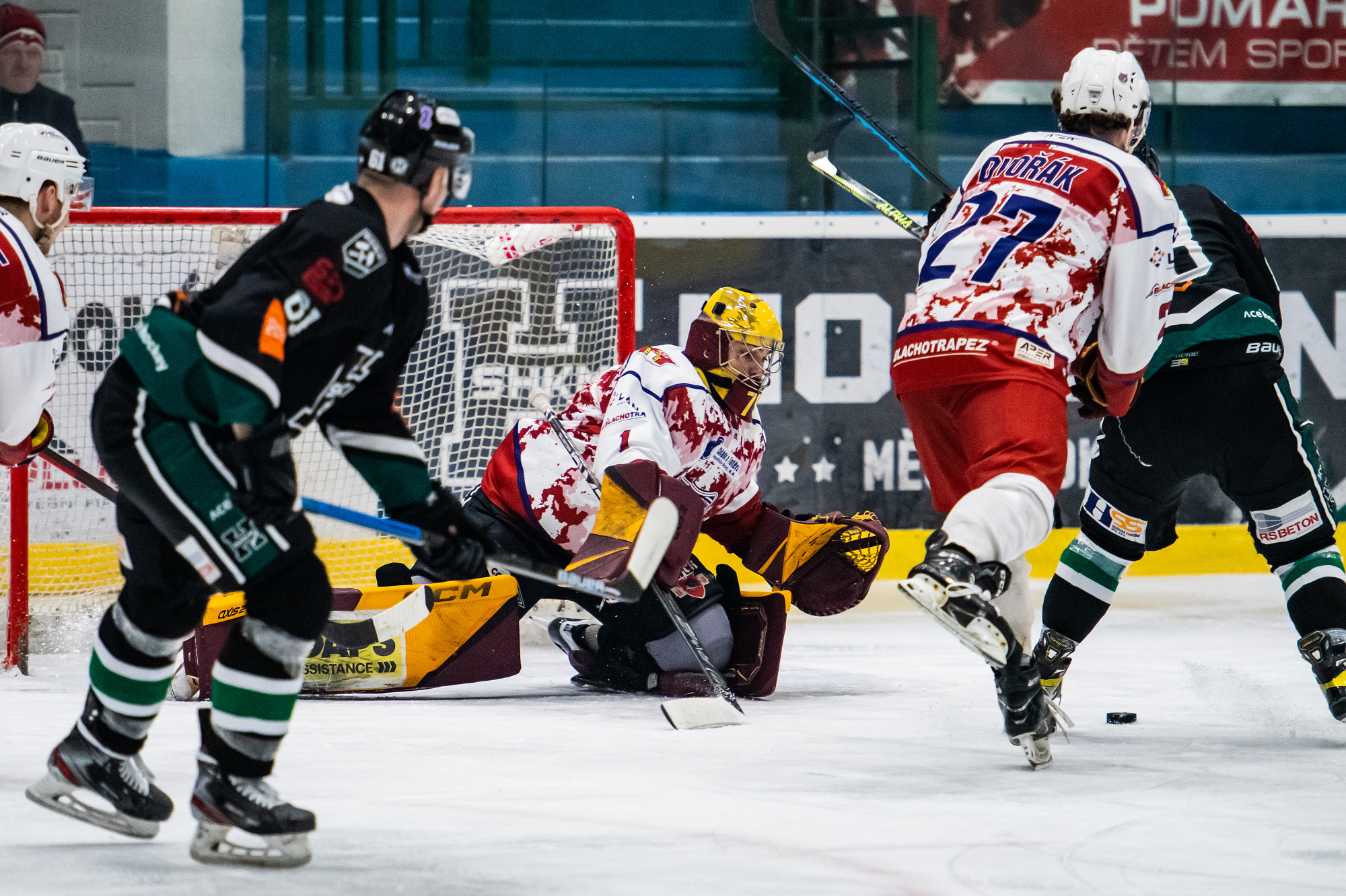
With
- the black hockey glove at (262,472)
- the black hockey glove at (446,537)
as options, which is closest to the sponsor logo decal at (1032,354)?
the black hockey glove at (446,537)

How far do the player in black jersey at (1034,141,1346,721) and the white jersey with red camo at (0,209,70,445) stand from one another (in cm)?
197

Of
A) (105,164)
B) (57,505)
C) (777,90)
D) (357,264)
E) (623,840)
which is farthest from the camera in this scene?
(777,90)

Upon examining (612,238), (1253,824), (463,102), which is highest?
(463,102)

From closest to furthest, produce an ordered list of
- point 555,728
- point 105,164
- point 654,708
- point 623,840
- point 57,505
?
1. point 623,840
2. point 555,728
3. point 654,708
4. point 57,505
5. point 105,164

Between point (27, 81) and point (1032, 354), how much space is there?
407 cm

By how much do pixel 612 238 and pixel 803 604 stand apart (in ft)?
4.43

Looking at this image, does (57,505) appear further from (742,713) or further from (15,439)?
(742,713)

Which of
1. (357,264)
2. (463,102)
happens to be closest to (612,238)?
(463,102)

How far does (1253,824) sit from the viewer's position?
2137mm

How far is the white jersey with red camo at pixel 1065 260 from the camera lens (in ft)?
7.82

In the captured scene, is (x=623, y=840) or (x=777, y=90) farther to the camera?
(x=777, y=90)

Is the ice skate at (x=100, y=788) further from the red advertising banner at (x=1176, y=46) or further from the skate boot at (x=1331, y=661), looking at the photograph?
the red advertising banner at (x=1176, y=46)

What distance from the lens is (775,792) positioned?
92.7 inches

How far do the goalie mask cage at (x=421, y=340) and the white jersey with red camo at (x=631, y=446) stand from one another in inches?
24.1
